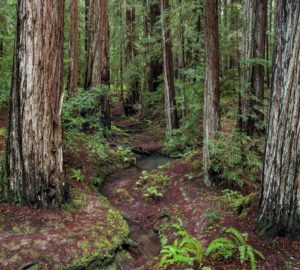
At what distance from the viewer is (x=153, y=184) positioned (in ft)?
30.2

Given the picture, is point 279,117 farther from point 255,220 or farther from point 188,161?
point 188,161

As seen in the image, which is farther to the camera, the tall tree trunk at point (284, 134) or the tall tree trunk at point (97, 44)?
the tall tree trunk at point (97, 44)

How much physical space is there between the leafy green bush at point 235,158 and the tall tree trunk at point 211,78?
25 centimetres

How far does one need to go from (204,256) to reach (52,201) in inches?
123

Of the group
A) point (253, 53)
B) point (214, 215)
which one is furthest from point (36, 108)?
point (253, 53)

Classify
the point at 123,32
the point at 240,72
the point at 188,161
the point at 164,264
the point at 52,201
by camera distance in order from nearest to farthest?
1. the point at 164,264
2. the point at 52,201
3. the point at 240,72
4. the point at 188,161
5. the point at 123,32

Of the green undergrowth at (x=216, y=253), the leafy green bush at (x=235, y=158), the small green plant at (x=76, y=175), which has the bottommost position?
the green undergrowth at (x=216, y=253)

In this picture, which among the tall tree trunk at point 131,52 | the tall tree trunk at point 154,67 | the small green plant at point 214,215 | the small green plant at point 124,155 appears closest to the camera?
the small green plant at point 214,215

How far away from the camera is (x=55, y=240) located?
18.2 ft

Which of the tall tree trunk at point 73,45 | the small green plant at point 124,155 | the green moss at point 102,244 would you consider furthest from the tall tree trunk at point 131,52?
the green moss at point 102,244

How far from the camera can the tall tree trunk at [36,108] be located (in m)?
5.94

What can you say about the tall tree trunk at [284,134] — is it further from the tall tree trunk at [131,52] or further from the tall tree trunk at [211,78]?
the tall tree trunk at [131,52]

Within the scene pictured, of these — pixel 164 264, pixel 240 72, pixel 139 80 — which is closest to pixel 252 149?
pixel 240 72

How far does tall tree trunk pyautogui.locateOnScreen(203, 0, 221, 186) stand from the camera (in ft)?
24.6
